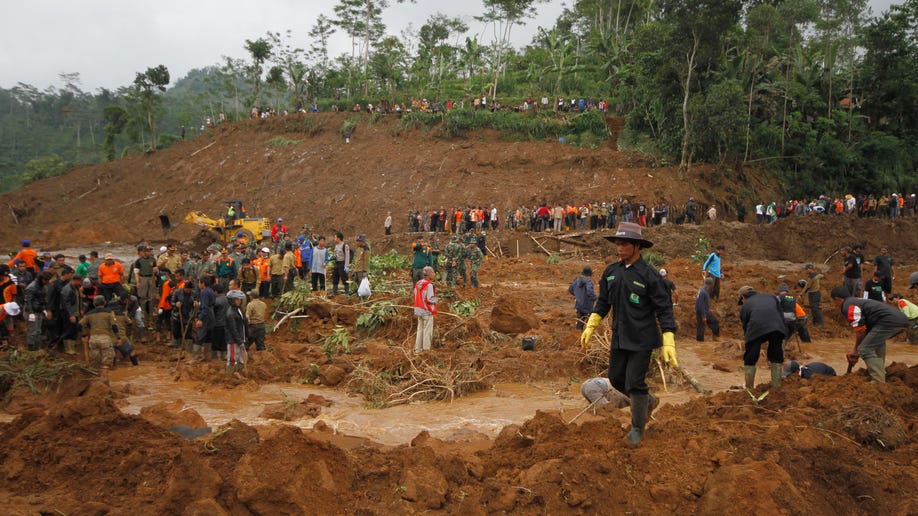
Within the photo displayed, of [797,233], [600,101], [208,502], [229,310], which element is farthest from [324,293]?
[600,101]

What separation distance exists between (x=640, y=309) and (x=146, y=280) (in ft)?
34.5

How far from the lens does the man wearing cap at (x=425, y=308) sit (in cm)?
947

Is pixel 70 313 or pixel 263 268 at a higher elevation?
pixel 263 268

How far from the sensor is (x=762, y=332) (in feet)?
21.5

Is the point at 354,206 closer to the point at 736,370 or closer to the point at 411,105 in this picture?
the point at 411,105

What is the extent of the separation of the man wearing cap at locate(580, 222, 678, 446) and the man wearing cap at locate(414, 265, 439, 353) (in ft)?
15.5

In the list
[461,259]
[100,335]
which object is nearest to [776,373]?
[461,259]

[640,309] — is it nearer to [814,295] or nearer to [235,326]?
[235,326]

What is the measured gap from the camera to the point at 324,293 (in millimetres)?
13117

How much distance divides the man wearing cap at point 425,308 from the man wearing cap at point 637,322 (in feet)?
15.5

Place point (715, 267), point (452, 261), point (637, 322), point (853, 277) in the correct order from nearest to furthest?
point (637, 322) < point (853, 277) < point (715, 267) < point (452, 261)

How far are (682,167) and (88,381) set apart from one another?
1152 inches

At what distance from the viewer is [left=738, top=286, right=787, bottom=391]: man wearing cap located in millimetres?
6539

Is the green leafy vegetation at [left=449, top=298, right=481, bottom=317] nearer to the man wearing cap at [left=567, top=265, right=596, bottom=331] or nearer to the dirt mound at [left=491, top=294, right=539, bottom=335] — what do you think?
the dirt mound at [left=491, top=294, right=539, bottom=335]
